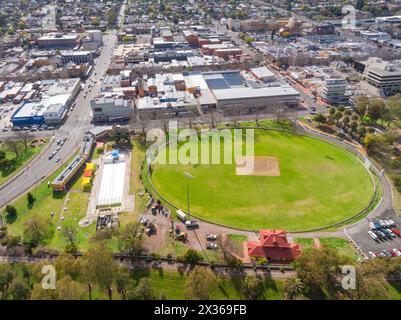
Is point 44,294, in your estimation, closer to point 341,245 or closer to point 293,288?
point 293,288

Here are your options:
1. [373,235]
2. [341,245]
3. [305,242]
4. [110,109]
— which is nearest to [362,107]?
[373,235]

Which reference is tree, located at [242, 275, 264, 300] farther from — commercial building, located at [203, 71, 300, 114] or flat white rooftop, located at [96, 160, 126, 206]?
commercial building, located at [203, 71, 300, 114]

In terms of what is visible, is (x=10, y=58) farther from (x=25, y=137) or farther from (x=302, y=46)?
(x=302, y=46)

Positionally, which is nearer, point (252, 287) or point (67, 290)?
point (67, 290)

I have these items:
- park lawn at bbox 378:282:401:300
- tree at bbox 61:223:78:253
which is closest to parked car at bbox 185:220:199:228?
tree at bbox 61:223:78:253

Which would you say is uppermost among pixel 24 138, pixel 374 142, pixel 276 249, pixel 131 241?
pixel 24 138
